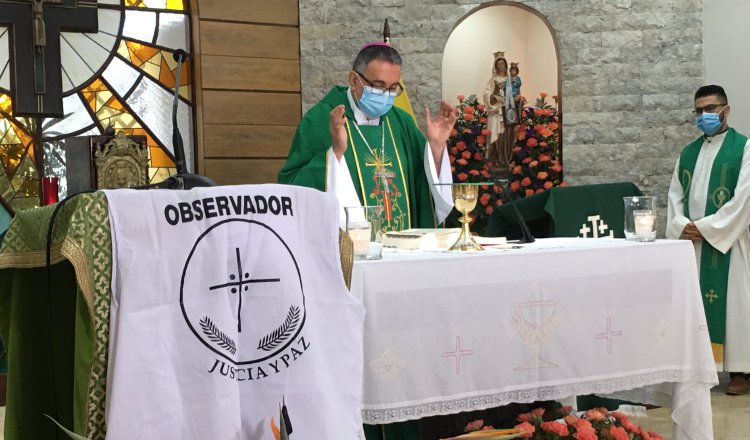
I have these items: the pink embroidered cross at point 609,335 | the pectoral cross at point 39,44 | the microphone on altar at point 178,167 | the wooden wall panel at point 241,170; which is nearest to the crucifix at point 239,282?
the microphone on altar at point 178,167

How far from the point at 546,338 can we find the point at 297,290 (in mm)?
1238

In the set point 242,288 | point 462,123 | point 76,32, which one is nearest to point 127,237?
point 242,288

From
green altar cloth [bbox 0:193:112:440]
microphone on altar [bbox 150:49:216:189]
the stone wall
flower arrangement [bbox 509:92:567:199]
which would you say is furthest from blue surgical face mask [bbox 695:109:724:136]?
green altar cloth [bbox 0:193:112:440]

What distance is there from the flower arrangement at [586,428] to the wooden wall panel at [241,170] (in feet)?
14.0

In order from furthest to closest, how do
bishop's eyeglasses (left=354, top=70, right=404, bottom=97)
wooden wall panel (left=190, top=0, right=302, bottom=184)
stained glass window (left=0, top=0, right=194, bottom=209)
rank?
wooden wall panel (left=190, top=0, right=302, bottom=184) → stained glass window (left=0, top=0, right=194, bottom=209) → bishop's eyeglasses (left=354, top=70, right=404, bottom=97)

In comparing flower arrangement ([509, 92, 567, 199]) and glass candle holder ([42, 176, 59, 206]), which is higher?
flower arrangement ([509, 92, 567, 199])

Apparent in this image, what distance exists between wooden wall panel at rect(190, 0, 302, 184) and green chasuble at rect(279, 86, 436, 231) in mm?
2489

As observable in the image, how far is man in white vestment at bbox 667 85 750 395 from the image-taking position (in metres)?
6.02

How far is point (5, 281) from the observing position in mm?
2387

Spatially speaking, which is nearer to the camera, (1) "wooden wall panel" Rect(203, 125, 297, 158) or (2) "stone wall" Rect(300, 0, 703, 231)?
(1) "wooden wall panel" Rect(203, 125, 297, 158)

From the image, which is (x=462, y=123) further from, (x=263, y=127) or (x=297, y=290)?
(x=297, y=290)

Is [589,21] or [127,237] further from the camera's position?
[589,21]

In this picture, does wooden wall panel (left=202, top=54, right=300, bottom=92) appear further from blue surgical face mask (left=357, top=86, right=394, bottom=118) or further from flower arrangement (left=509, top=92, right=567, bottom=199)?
blue surgical face mask (left=357, top=86, right=394, bottom=118)

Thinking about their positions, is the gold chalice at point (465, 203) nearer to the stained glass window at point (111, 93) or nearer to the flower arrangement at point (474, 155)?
the flower arrangement at point (474, 155)
